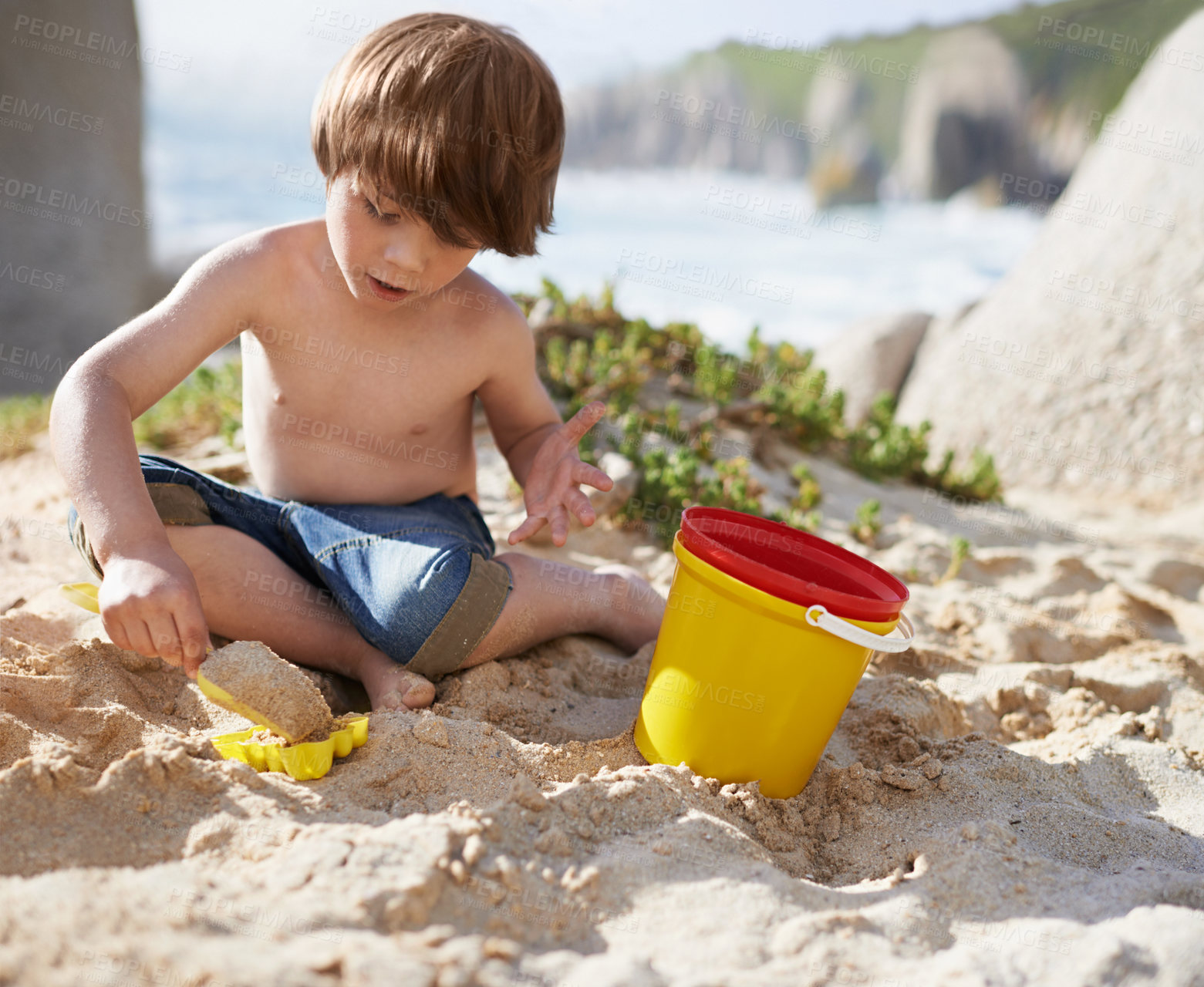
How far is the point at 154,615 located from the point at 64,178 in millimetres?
7878

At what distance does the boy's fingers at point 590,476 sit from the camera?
1.77m

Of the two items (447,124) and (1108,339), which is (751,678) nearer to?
(447,124)

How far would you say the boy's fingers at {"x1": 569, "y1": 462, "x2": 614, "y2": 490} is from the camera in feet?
5.80

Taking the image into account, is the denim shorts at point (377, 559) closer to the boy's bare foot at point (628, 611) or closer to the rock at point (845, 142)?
the boy's bare foot at point (628, 611)

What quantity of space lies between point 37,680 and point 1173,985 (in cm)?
175

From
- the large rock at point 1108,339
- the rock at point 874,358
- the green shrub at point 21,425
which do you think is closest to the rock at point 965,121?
the large rock at point 1108,339

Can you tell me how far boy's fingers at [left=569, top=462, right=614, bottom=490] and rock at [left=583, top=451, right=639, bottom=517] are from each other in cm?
98

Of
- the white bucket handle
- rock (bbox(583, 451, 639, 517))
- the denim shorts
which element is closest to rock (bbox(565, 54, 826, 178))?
rock (bbox(583, 451, 639, 517))

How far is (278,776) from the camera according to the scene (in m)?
1.37

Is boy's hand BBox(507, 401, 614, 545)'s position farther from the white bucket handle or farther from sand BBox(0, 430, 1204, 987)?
the white bucket handle

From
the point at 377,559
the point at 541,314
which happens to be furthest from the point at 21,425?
the point at 377,559

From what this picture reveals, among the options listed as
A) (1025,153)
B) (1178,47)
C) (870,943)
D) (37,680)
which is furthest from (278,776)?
(1025,153)

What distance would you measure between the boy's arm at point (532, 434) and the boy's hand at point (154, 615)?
59 centimetres

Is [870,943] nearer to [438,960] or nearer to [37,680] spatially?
[438,960]
